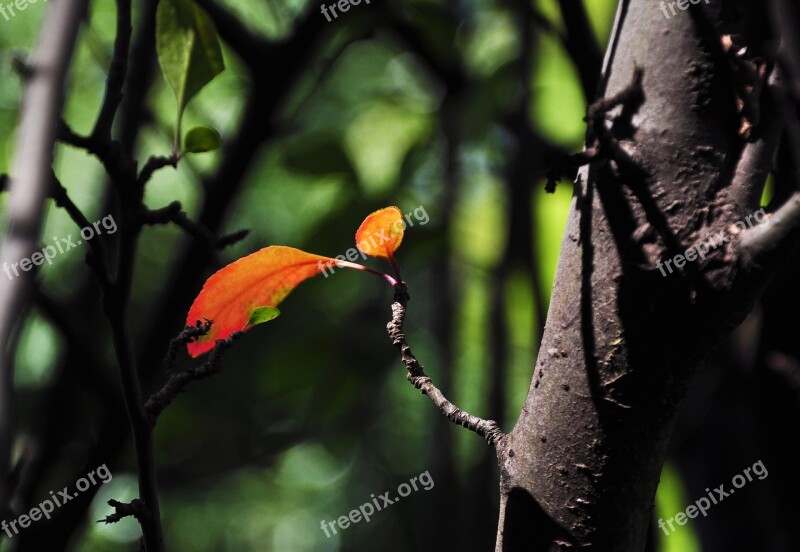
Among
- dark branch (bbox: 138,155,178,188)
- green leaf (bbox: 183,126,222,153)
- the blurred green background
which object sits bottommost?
the blurred green background

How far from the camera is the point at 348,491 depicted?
3.65 meters

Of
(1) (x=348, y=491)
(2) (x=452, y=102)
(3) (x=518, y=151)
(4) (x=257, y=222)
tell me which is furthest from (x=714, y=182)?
(1) (x=348, y=491)

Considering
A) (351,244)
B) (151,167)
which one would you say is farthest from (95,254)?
(351,244)

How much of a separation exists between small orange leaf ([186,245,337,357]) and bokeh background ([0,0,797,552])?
0.40 ft

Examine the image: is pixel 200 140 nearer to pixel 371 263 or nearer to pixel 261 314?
pixel 261 314

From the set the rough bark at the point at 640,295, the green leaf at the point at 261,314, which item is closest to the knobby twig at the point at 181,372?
the green leaf at the point at 261,314

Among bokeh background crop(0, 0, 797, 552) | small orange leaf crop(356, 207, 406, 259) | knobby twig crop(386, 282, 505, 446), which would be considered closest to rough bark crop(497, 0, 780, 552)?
knobby twig crop(386, 282, 505, 446)

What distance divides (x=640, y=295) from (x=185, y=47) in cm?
42

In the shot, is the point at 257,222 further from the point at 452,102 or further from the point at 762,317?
the point at 762,317

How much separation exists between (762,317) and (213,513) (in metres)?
3.15

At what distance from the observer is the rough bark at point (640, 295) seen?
555 mm

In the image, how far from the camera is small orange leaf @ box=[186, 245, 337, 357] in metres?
0.65

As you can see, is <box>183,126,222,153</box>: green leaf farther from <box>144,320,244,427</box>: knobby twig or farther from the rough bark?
the rough bark

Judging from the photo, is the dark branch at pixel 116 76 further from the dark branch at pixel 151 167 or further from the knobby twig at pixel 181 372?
the knobby twig at pixel 181 372
